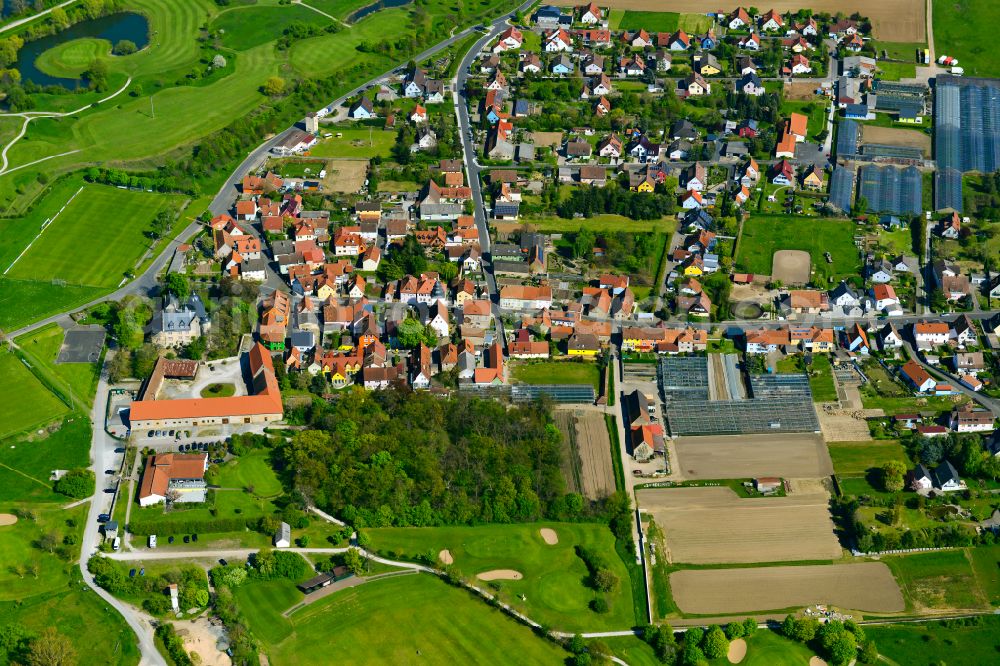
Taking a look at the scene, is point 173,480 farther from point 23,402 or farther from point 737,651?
point 737,651

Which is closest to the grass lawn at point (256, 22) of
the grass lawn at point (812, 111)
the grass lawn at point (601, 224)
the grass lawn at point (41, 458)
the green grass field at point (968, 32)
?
the grass lawn at point (601, 224)

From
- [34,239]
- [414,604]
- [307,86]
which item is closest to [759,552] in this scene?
[414,604]

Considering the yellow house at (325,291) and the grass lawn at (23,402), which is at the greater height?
the yellow house at (325,291)

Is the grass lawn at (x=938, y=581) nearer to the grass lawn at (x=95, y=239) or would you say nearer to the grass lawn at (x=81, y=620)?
the grass lawn at (x=81, y=620)

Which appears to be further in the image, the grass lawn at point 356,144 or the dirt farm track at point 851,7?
the dirt farm track at point 851,7

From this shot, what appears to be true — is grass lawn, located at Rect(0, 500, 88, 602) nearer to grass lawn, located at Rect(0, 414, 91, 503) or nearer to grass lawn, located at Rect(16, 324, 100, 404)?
grass lawn, located at Rect(0, 414, 91, 503)

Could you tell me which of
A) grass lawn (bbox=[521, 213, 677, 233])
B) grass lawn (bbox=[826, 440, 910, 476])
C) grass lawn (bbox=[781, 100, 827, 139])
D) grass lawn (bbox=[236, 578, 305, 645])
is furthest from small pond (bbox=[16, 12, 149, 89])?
grass lawn (bbox=[826, 440, 910, 476])

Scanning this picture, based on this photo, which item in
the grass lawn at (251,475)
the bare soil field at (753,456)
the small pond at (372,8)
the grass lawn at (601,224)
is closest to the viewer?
the grass lawn at (251,475)

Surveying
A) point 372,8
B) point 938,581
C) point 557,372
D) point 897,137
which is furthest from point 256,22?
point 938,581
